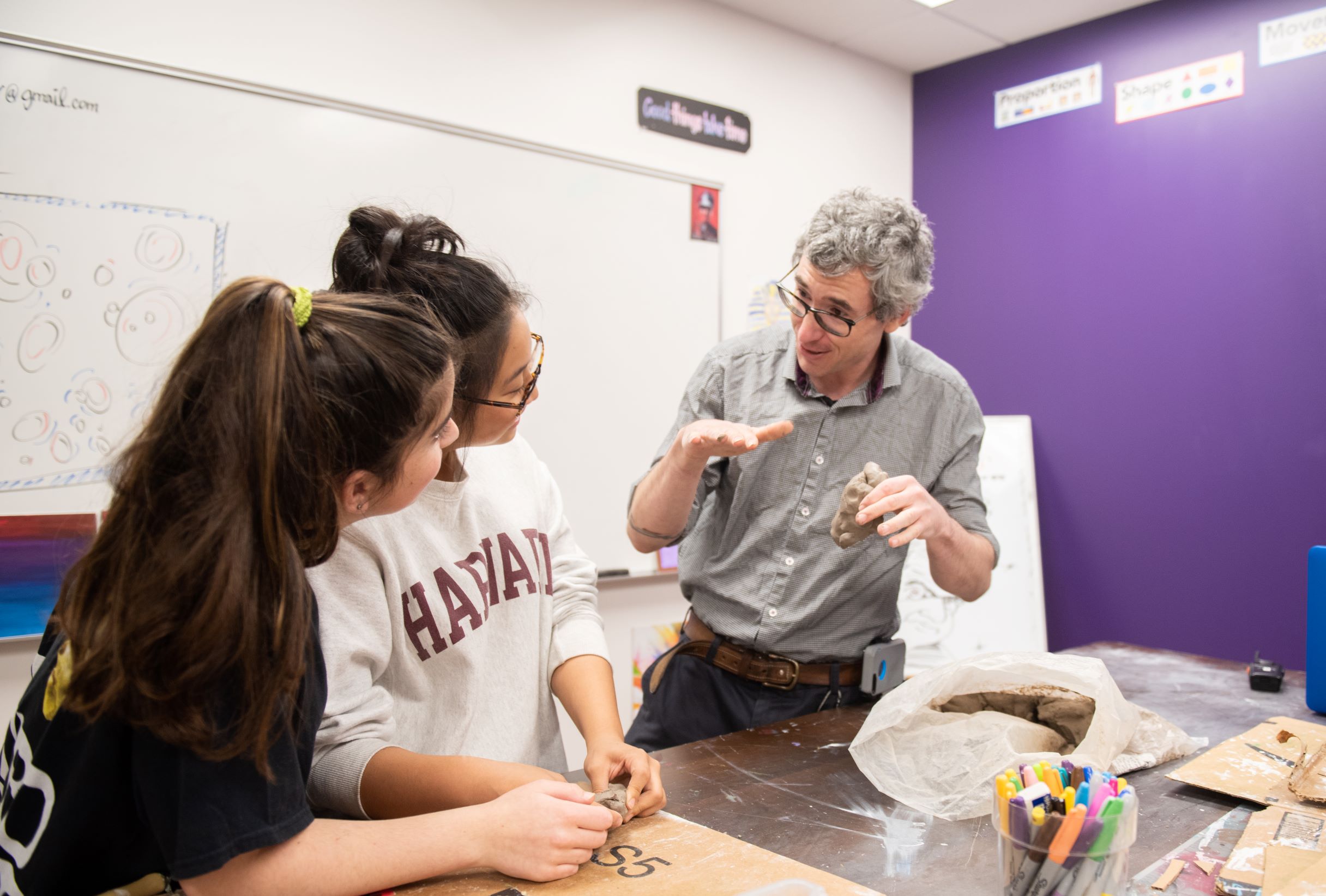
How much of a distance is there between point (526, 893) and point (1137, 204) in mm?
3224

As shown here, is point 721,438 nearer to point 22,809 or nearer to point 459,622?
point 459,622

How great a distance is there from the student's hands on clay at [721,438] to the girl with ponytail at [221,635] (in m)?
0.67

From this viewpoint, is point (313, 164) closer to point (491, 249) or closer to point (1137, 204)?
point (491, 249)

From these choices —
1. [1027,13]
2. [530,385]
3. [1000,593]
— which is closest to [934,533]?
[530,385]

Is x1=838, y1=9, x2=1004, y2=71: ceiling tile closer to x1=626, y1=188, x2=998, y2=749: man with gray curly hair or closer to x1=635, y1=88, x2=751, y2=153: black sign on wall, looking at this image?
x1=635, y1=88, x2=751, y2=153: black sign on wall

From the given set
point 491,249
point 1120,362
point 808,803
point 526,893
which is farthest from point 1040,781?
point 1120,362

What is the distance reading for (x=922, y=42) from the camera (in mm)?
3648

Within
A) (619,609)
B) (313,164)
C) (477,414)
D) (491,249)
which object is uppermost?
(313,164)

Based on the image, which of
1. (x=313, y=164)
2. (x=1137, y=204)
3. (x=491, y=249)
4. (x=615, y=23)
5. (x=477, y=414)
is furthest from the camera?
(x=1137, y=204)

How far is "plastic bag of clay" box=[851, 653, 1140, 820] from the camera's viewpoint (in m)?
1.26

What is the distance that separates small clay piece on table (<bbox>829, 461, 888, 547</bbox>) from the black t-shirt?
0.92 meters

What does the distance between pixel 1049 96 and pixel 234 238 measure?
2.94 metres

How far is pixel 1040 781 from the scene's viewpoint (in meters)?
0.94

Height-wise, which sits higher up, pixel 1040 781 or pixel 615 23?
pixel 615 23
